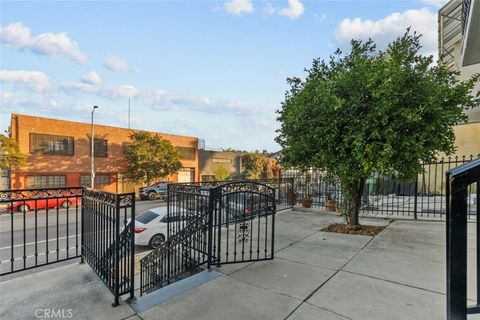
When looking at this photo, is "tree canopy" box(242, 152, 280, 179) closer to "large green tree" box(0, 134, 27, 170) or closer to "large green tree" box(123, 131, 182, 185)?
"large green tree" box(123, 131, 182, 185)

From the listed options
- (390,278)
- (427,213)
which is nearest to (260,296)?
(390,278)

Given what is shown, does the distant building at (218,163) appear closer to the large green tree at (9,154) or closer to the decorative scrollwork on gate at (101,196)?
the large green tree at (9,154)

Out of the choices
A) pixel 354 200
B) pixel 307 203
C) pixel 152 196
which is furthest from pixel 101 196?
pixel 152 196

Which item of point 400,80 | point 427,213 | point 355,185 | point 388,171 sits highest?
point 400,80

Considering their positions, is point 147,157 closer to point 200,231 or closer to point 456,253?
point 200,231

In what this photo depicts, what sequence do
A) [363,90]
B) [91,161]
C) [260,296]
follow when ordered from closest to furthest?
[260,296] < [363,90] < [91,161]

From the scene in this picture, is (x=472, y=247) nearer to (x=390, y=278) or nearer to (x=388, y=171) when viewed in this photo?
(x=388, y=171)

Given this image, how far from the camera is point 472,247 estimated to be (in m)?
4.88

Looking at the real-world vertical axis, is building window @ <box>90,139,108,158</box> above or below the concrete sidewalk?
above

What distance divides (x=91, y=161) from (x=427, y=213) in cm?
2317

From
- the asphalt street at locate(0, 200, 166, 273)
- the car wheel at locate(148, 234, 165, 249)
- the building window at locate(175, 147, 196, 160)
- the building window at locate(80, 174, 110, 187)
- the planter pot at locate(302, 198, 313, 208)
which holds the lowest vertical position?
the asphalt street at locate(0, 200, 166, 273)

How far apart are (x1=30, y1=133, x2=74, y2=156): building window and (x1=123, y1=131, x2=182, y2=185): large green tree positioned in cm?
471

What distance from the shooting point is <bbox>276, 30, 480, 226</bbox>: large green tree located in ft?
16.2

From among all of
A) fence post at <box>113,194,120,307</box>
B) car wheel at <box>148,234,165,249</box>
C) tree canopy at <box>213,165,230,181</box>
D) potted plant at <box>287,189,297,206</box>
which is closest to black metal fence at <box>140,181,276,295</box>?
fence post at <box>113,194,120,307</box>
